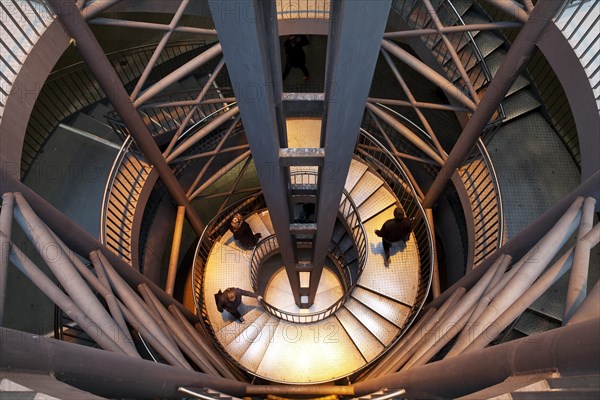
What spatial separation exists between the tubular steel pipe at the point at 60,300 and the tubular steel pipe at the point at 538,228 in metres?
4.89

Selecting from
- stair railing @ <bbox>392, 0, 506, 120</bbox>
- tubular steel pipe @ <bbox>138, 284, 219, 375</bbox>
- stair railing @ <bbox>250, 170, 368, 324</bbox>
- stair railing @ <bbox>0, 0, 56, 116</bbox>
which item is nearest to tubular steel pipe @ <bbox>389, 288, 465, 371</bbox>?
stair railing @ <bbox>250, 170, 368, 324</bbox>

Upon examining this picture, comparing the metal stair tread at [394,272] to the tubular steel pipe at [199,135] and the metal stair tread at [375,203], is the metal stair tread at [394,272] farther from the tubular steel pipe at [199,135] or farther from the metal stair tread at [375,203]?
the tubular steel pipe at [199,135]

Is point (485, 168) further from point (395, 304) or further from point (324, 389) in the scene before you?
point (324, 389)

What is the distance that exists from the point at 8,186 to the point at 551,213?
5.91 meters

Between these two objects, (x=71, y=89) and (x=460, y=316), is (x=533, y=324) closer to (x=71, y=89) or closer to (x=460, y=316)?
(x=460, y=316)

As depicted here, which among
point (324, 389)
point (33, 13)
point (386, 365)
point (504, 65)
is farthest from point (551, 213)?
point (33, 13)

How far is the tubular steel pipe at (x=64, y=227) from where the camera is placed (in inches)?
190

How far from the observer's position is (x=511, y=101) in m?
9.80

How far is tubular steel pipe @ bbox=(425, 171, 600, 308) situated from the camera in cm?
473

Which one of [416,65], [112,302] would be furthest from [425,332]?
[112,302]

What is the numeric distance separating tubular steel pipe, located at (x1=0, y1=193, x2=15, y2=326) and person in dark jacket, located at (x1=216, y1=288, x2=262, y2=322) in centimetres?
530

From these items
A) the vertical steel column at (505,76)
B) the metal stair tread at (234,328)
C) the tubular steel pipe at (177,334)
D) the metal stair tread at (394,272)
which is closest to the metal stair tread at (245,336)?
the metal stair tread at (234,328)

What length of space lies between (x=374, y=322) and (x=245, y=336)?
2.82 metres

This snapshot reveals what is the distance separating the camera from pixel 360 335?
987 centimetres
